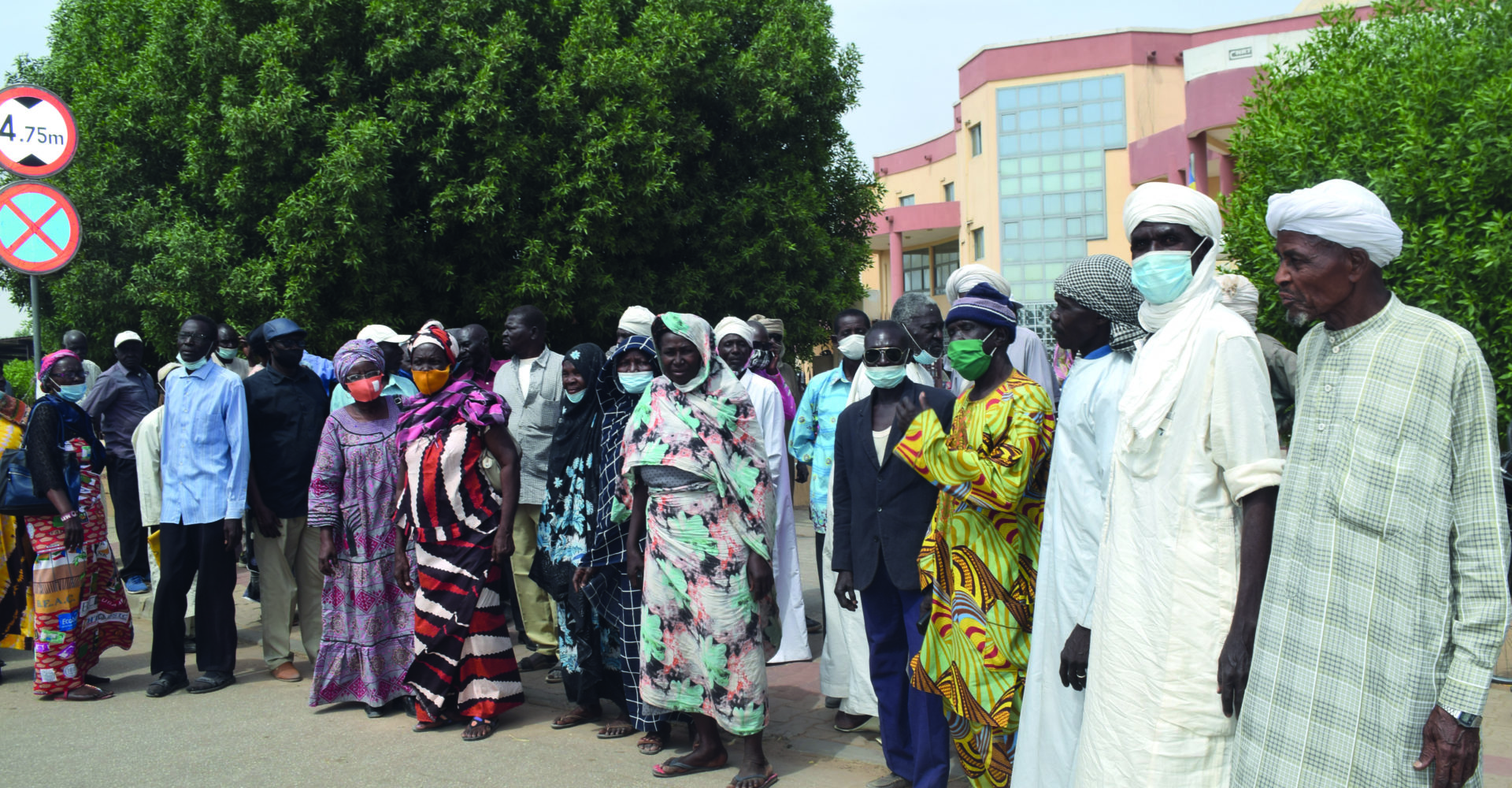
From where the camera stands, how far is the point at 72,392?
7.06m

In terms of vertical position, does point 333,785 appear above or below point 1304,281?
below

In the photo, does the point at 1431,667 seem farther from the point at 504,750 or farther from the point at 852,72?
the point at 852,72

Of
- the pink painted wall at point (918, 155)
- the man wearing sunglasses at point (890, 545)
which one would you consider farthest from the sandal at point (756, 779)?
the pink painted wall at point (918, 155)

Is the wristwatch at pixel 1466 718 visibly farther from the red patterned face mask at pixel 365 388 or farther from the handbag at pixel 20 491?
the handbag at pixel 20 491

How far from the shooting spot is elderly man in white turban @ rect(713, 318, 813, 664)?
6.73 m

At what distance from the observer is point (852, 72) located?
18.4m

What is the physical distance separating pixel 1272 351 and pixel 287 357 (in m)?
5.76

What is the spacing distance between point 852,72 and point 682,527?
14.9m

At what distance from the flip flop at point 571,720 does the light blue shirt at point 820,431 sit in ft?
5.58

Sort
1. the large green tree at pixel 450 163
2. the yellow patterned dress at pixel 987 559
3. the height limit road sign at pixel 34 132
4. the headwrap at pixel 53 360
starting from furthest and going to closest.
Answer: the large green tree at pixel 450 163 < the height limit road sign at pixel 34 132 < the headwrap at pixel 53 360 < the yellow patterned dress at pixel 987 559

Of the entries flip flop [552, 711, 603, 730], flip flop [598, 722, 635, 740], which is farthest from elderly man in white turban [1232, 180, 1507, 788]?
flip flop [552, 711, 603, 730]

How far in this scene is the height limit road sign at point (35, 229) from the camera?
7.65 meters


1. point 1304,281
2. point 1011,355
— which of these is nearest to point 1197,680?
point 1304,281

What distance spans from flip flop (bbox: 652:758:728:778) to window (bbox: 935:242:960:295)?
3978 centimetres
